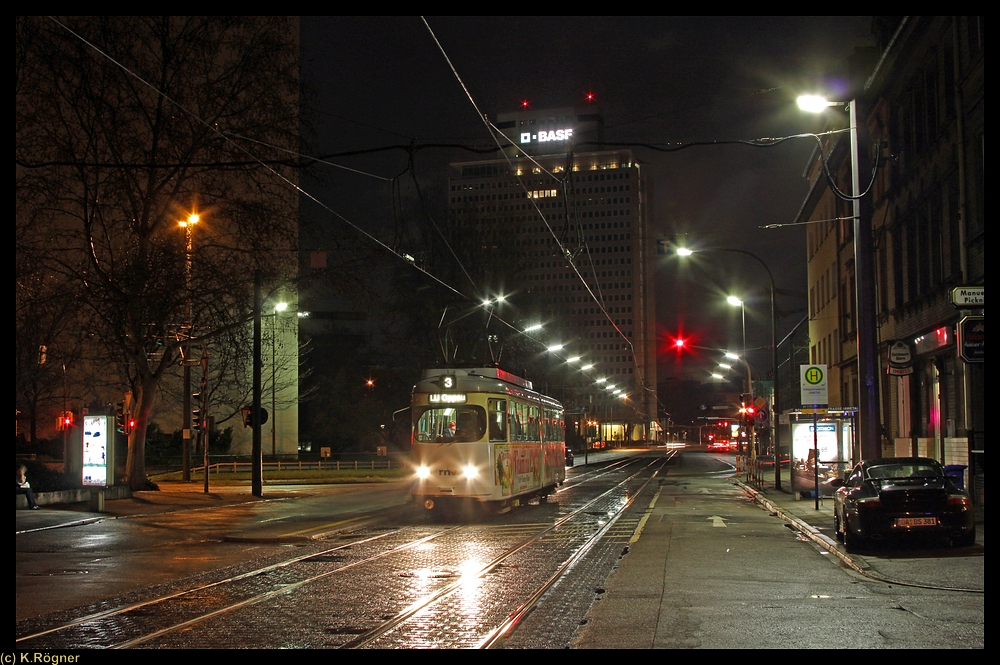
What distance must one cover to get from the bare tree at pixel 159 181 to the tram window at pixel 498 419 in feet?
34.9

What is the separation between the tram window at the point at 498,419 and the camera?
22.9m

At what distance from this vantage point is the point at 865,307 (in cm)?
1870

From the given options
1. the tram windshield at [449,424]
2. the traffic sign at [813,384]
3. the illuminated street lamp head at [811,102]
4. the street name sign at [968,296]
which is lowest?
the tram windshield at [449,424]

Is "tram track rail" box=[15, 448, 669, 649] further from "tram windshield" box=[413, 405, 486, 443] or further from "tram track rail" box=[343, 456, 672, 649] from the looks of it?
"tram windshield" box=[413, 405, 486, 443]

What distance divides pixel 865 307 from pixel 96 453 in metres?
19.9

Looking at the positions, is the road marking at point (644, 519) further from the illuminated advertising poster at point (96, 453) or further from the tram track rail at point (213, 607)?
the illuminated advertising poster at point (96, 453)

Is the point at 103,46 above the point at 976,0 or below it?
above

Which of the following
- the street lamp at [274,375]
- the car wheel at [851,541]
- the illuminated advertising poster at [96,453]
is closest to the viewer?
the car wheel at [851,541]

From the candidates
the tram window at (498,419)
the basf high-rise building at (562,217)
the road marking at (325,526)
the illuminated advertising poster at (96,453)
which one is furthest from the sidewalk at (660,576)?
the illuminated advertising poster at (96,453)

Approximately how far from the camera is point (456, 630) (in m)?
9.38

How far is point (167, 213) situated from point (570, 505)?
50.0ft

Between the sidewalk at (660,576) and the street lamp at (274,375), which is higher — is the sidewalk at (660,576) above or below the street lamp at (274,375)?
below

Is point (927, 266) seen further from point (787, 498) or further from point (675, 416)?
point (675, 416)

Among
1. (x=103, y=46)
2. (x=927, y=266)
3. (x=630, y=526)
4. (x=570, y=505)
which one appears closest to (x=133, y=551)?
(x=630, y=526)
